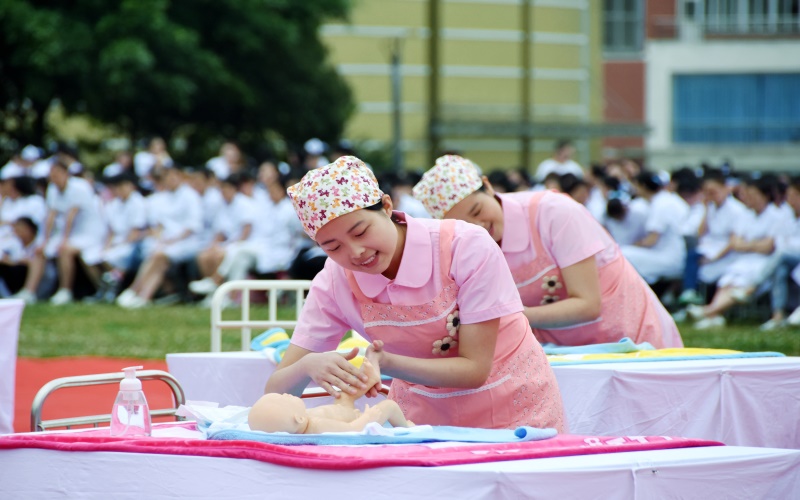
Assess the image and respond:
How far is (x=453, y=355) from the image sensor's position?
3.41 metres

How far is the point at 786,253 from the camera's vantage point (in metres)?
10.5

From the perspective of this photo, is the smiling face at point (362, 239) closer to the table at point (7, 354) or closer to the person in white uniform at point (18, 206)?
the table at point (7, 354)

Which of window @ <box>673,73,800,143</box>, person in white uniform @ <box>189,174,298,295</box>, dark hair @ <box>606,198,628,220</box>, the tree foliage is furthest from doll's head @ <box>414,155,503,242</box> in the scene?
window @ <box>673,73,800,143</box>

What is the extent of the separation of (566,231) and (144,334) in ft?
20.4

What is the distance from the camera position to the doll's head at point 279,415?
3.06 metres

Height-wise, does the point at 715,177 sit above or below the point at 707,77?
below

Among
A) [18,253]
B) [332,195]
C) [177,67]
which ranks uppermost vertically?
[177,67]

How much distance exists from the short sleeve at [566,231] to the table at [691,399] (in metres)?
0.43

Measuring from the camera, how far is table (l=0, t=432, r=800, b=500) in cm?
270

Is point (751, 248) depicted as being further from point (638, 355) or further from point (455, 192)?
point (455, 192)

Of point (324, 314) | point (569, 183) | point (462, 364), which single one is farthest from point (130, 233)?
point (462, 364)

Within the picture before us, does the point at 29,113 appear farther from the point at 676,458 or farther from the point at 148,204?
the point at 676,458

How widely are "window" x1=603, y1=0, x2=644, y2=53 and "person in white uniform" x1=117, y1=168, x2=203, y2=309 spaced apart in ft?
73.5

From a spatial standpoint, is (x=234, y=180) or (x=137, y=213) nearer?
(x=234, y=180)
